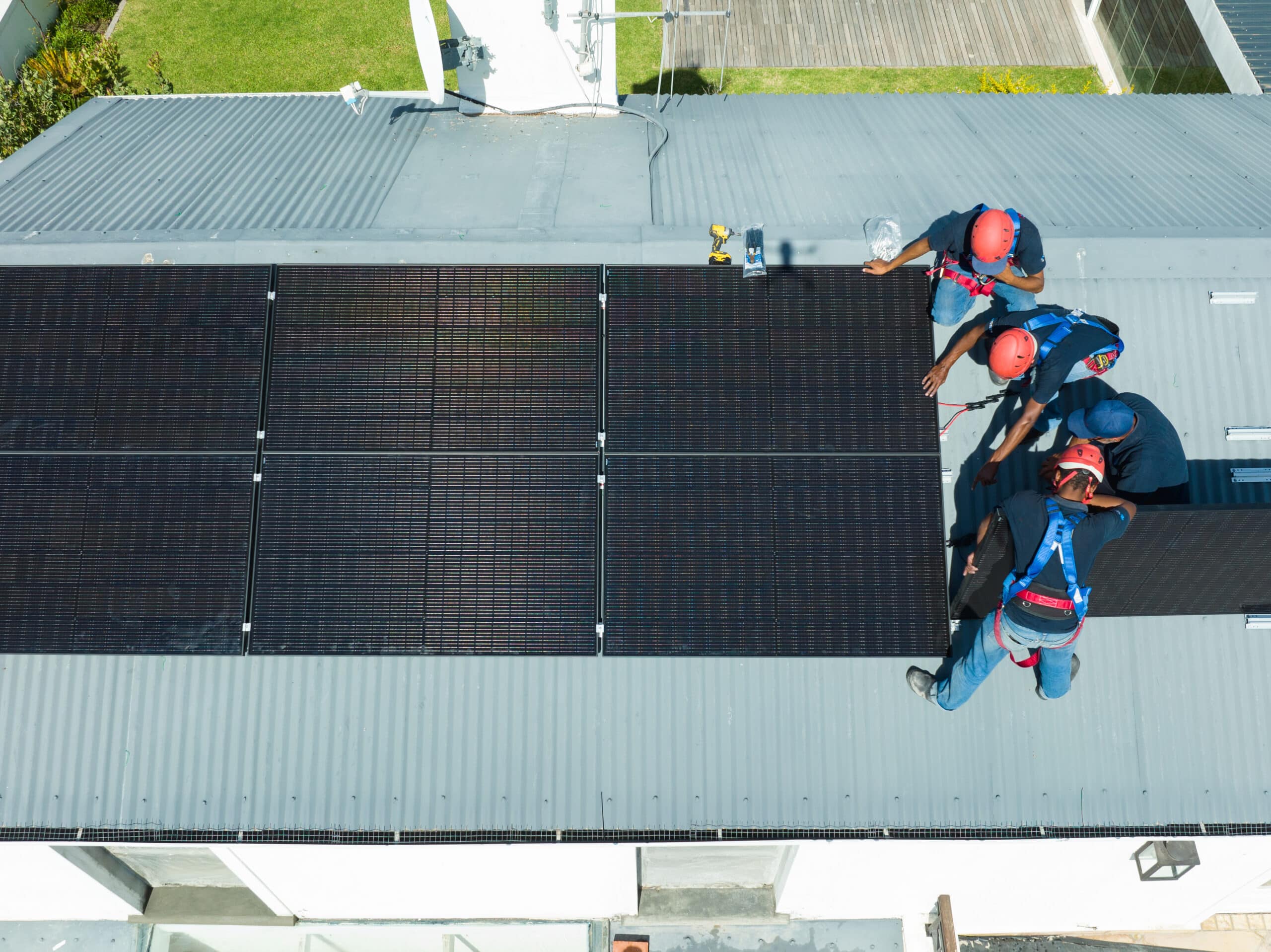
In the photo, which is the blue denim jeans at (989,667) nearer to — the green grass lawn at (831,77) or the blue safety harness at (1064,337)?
the blue safety harness at (1064,337)

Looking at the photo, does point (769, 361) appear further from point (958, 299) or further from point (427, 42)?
point (427, 42)

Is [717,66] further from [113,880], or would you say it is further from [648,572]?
[113,880]

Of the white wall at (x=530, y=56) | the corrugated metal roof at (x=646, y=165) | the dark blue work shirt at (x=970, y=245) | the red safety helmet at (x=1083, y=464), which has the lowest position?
the red safety helmet at (x=1083, y=464)

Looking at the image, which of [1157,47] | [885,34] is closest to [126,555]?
[885,34]

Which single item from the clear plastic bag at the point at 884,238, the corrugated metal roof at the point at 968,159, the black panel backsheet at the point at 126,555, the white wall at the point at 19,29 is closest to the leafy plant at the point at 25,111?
the white wall at the point at 19,29

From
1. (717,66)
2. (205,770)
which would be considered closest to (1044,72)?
(717,66)
